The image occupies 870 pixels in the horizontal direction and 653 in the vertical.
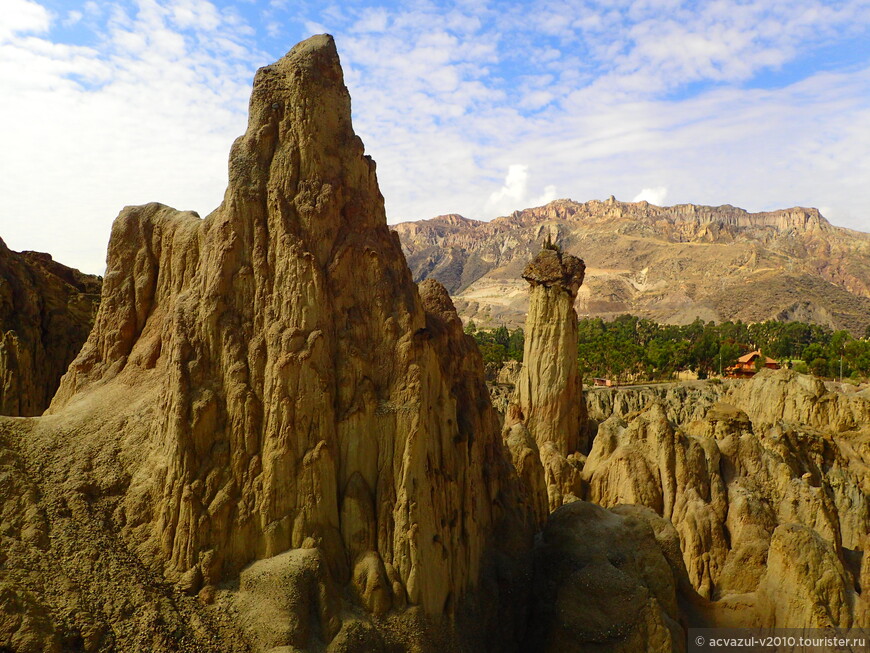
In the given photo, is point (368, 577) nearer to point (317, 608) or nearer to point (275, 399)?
point (317, 608)

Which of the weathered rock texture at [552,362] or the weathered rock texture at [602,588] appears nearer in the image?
the weathered rock texture at [602,588]

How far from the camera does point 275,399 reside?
36.1ft

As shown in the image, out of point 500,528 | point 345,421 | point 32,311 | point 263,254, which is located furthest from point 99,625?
point 32,311

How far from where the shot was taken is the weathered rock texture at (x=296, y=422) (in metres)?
10.5

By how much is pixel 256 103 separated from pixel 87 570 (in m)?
8.84

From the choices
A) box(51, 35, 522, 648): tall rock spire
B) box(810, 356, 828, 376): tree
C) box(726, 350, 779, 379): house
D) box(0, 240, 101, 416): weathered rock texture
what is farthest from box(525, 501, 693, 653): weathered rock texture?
box(726, 350, 779, 379): house

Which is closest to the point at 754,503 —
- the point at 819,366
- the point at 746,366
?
the point at 819,366

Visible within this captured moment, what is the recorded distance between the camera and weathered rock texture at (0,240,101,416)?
910 inches

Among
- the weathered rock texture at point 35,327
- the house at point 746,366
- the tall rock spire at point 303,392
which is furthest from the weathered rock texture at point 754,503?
the house at point 746,366

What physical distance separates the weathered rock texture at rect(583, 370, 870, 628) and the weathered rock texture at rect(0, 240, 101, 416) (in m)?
20.9

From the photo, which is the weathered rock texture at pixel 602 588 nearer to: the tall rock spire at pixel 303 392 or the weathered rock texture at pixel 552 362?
the tall rock spire at pixel 303 392

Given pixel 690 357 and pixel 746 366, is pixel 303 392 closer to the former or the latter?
pixel 690 357

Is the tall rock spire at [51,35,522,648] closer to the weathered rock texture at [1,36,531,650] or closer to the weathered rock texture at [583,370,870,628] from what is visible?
the weathered rock texture at [1,36,531,650]

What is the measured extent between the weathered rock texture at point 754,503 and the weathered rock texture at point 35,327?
20.9 m
